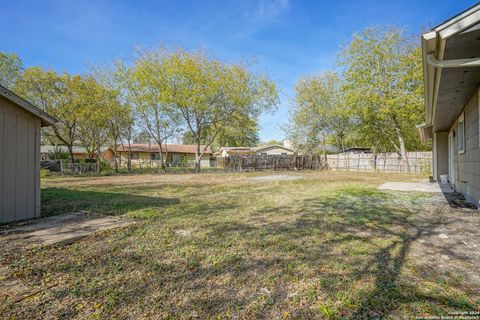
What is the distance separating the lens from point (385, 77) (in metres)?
17.0

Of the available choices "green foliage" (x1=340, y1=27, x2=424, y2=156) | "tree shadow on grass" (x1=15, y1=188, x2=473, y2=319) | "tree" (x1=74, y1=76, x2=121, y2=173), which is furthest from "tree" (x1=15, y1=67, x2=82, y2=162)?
"green foliage" (x1=340, y1=27, x2=424, y2=156)

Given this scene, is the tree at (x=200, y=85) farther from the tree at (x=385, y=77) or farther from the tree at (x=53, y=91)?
the tree at (x=385, y=77)

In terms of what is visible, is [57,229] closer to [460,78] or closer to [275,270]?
[275,270]

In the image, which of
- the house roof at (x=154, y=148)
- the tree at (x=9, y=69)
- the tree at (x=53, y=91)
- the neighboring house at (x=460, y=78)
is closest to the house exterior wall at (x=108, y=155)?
the house roof at (x=154, y=148)

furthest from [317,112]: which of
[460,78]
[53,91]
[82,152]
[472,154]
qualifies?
[82,152]

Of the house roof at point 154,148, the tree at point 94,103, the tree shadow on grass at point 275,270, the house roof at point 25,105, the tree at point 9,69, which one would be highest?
the tree at point 9,69

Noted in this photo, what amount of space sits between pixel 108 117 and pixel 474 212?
66.1ft

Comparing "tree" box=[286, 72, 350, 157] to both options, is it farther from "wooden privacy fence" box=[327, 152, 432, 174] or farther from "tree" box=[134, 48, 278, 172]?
"tree" box=[134, 48, 278, 172]

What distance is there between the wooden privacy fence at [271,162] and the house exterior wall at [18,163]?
1625 cm

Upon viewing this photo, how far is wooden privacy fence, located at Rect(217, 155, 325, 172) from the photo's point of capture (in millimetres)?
20516

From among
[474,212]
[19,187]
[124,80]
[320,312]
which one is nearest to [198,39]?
[124,80]

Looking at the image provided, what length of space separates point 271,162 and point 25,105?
18427 mm

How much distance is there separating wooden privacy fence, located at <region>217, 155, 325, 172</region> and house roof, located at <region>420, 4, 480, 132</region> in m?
16.2

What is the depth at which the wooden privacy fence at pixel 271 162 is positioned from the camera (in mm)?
20516
